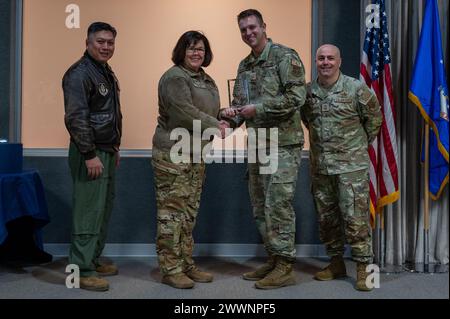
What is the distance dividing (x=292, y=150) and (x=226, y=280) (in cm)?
90

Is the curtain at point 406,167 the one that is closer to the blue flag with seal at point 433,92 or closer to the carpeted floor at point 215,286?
the blue flag with seal at point 433,92

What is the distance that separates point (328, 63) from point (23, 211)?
2087 mm

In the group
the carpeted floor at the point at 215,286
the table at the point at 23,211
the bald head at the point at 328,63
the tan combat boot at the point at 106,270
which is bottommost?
the carpeted floor at the point at 215,286

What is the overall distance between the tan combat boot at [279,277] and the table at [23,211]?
1.52 m

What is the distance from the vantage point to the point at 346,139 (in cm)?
292

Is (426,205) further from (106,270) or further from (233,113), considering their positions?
(106,270)

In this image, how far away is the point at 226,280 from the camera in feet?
10.2

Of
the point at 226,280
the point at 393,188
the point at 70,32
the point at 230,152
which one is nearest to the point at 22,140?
the point at 70,32

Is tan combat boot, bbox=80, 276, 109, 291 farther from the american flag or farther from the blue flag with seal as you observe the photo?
the blue flag with seal

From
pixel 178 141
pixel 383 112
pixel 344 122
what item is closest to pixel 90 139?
pixel 178 141

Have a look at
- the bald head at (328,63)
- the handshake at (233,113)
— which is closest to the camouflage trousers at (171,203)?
the handshake at (233,113)

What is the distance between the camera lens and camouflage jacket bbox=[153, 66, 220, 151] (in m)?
2.79

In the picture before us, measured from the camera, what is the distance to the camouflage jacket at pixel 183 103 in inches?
110

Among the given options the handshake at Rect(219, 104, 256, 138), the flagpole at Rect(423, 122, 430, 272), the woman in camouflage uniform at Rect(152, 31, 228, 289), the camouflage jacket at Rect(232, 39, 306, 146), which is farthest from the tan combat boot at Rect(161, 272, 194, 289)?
the flagpole at Rect(423, 122, 430, 272)
